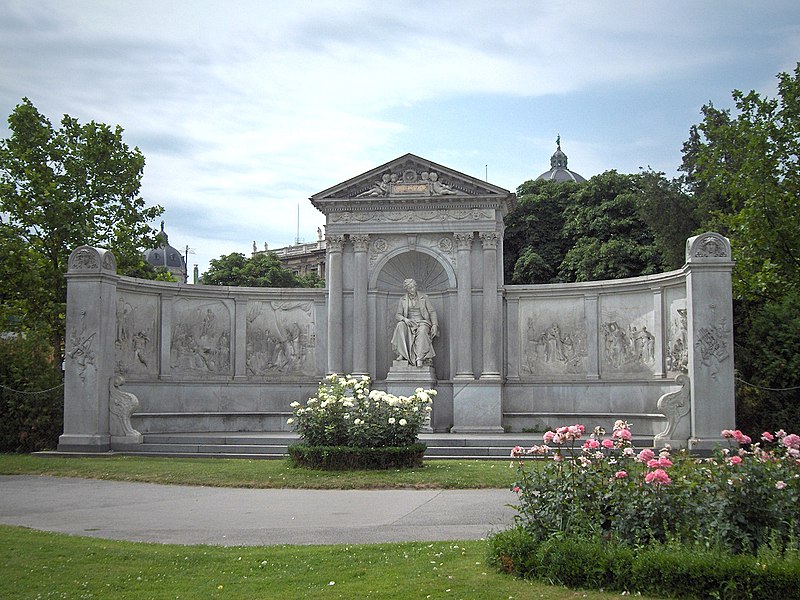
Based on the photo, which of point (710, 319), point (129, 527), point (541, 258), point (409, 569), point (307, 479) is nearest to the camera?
point (409, 569)

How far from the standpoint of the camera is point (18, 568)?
425 inches

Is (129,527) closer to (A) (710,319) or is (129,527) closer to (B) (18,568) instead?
(B) (18,568)

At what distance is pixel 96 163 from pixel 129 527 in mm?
21559

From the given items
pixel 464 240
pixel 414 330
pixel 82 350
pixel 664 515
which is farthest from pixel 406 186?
pixel 664 515

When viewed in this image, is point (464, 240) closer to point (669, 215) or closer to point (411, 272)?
point (411, 272)

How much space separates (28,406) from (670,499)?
21.8 metres

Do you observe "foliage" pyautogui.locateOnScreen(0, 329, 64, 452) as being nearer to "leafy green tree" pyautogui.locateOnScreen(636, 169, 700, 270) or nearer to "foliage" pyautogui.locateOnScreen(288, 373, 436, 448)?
"foliage" pyautogui.locateOnScreen(288, 373, 436, 448)

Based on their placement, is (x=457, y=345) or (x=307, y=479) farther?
(x=457, y=345)

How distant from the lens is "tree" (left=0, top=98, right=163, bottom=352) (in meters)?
31.1

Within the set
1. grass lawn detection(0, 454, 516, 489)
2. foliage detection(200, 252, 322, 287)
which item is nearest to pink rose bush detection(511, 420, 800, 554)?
grass lawn detection(0, 454, 516, 489)

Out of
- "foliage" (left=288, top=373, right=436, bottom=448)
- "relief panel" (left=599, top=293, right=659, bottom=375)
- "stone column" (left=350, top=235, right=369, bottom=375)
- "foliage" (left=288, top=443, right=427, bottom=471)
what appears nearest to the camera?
"foliage" (left=288, top=443, right=427, bottom=471)

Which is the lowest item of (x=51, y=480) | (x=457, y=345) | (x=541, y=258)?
(x=51, y=480)

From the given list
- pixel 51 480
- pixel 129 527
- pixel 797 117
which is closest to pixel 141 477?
pixel 51 480

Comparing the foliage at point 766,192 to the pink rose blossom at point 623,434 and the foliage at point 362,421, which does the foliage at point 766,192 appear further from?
the pink rose blossom at point 623,434
